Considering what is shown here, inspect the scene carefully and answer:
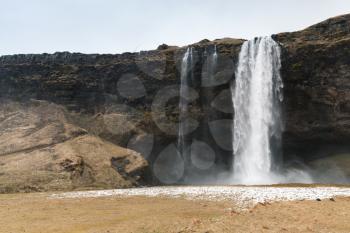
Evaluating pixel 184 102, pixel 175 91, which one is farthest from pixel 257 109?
pixel 175 91

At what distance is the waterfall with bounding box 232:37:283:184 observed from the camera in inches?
2064

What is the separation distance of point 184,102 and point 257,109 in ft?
30.9

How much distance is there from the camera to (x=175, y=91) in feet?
194

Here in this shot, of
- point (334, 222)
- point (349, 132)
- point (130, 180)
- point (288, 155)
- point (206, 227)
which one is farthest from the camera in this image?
point (288, 155)

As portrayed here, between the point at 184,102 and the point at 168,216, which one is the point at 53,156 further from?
the point at 168,216

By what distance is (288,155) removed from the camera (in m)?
56.4

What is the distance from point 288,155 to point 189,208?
32077 millimetres

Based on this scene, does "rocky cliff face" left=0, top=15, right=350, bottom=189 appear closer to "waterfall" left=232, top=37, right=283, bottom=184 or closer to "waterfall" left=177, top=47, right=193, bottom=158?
"waterfall" left=177, top=47, right=193, bottom=158

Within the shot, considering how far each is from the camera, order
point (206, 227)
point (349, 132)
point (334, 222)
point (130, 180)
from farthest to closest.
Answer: point (349, 132) < point (130, 180) < point (334, 222) < point (206, 227)

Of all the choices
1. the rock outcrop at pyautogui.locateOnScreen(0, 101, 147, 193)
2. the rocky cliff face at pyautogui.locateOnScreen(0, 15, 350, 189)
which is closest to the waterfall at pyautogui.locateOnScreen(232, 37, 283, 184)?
the rocky cliff face at pyautogui.locateOnScreen(0, 15, 350, 189)

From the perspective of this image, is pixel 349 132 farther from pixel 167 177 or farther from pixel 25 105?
pixel 25 105

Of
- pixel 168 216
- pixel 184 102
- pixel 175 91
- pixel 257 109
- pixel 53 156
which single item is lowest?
pixel 168 216

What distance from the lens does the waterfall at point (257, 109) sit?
52.4m

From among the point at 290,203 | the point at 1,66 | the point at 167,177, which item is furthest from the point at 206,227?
the point at 1,66
